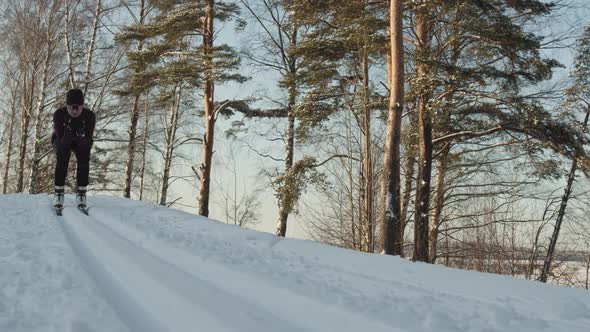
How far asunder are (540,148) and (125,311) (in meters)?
10.7

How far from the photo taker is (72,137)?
629cm

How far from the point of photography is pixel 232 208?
22688 mm

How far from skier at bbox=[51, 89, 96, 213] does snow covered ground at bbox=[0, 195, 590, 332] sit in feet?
6.78

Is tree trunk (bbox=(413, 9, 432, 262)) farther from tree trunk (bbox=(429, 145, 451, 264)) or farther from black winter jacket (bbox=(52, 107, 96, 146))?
black winter jacket (bbox=(52, 107, 96, 146))

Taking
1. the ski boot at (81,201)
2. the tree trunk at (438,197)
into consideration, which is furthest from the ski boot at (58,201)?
the tree trunk at (438,197)

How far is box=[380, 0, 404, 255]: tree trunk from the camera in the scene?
775cm

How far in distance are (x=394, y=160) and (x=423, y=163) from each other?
300 centimetres

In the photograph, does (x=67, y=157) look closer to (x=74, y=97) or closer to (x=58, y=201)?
(x=58, y=201)

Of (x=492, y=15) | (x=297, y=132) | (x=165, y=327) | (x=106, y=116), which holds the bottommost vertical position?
(x=165, y=327)

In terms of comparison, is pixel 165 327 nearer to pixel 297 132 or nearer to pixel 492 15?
pixel 492 15

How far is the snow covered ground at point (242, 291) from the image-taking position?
2.21 metres

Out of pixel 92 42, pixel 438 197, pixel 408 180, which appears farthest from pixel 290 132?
pixel 92 42

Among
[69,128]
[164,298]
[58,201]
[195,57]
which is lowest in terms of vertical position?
[164,298]

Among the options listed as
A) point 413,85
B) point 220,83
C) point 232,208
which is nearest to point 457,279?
point 413,85
